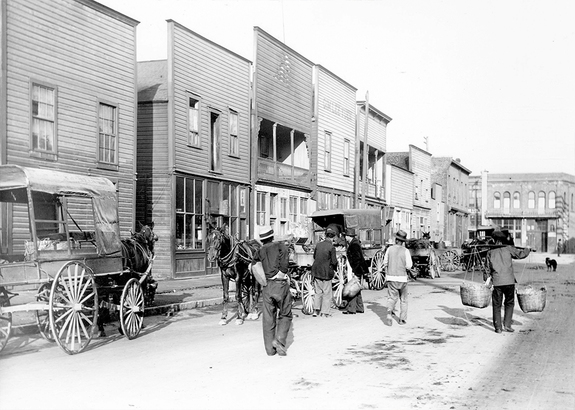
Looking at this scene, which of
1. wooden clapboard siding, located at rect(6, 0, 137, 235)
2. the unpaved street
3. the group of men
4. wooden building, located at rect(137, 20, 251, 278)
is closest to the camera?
the unpaved street

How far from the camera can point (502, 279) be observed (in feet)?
37.3

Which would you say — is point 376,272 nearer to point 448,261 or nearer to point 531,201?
point 448,261

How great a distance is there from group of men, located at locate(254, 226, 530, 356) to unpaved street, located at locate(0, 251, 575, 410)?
37cm

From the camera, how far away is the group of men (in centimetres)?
929

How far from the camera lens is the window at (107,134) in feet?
63.4

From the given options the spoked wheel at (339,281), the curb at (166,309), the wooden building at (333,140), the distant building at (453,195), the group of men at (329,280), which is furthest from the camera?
the distant building at (453,195)

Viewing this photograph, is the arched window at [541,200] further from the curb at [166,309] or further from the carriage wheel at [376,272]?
the curb at [166,309]

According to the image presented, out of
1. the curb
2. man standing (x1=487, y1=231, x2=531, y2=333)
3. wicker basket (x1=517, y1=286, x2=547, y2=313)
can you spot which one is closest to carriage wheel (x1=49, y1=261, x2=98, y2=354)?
the curb

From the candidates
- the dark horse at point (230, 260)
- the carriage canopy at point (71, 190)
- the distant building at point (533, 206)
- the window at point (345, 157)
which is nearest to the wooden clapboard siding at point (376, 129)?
the window at point (345, 157)

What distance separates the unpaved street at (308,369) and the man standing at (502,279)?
350 mm

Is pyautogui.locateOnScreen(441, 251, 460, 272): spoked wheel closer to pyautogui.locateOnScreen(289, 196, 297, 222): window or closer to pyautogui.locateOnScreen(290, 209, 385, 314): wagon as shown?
pyautogui.locateOnScreen(289, 196, 297, 222): window

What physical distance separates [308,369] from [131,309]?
12.3 feet

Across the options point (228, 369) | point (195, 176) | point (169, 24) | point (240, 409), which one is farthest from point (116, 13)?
point (240, 409)

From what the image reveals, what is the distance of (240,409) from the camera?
6215 mm
